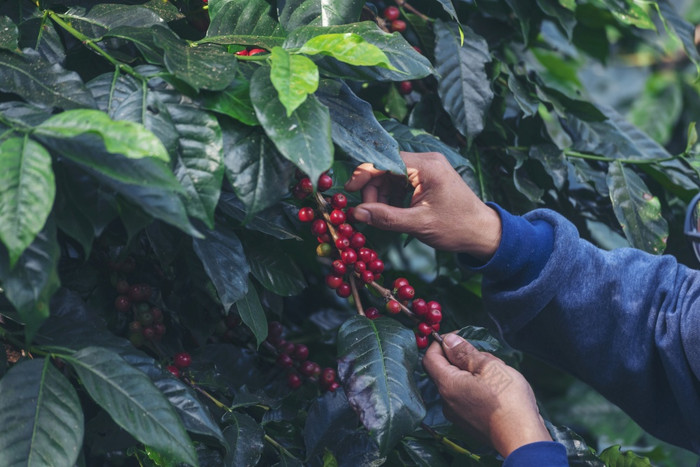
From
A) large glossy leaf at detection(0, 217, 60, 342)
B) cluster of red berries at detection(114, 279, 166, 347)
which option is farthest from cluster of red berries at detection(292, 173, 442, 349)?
large glossy leaf at detection(0, 217, 60, 342)

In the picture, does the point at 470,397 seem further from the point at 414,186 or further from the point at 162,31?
the point at 162,31

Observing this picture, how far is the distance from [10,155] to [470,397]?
546mm

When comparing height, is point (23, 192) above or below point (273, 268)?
above

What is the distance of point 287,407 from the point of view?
0.89m

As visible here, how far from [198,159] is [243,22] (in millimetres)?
214

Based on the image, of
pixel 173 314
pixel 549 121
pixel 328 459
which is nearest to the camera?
pixel 328 459

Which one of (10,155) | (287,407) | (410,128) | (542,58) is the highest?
(10,155)

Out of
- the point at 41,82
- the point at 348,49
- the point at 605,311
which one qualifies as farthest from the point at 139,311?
the point at 605,311

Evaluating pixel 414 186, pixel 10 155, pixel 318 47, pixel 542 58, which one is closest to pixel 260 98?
pixel 318 47

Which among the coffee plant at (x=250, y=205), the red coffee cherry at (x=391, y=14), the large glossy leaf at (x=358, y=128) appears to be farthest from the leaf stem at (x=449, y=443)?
the red coffee cherry at (x=391, y=14)

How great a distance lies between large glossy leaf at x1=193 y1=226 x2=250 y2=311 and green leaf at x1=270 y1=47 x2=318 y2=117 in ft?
0.54

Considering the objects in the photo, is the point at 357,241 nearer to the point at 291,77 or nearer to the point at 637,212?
the point at 291,77

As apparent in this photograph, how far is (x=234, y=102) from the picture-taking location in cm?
69

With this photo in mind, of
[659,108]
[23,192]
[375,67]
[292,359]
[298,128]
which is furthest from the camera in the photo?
[659,108]
